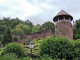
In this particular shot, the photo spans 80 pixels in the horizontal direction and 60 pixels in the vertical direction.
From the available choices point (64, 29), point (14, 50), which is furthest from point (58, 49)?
point (64, 29)

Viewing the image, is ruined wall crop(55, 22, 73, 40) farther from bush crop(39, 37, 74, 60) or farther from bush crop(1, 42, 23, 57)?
bush crop(1, 42, 23, 57)

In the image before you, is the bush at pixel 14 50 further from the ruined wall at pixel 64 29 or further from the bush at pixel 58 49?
the ruined wall at pixel 64 29

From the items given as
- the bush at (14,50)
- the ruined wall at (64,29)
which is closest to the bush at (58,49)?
the bush at (14,50)

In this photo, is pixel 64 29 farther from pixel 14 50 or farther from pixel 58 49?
pixel 14 50

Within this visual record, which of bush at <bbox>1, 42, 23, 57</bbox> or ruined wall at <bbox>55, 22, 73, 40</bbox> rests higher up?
ruined wall at <bbox>55, 22, 73, 40</bbox>

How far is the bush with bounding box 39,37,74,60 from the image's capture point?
7246 millimetres

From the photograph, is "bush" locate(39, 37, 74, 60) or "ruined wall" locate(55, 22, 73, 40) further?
"ruined wall" locate(55, 22, 73, 40)

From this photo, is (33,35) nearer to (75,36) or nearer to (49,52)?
(75,36)

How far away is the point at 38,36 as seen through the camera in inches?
918

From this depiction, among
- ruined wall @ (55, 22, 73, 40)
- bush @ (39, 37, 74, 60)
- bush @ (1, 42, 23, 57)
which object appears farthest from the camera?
ruined wall @ (55, 22, 73, 40)

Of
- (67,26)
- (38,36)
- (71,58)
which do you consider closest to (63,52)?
(71,58)

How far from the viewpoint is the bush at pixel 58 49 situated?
23.8 ft

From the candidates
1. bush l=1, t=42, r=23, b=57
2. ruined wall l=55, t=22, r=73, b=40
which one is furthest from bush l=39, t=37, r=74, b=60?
ruined wall l=55, t=22, r=73, b=40

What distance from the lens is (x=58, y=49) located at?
7316 mm
